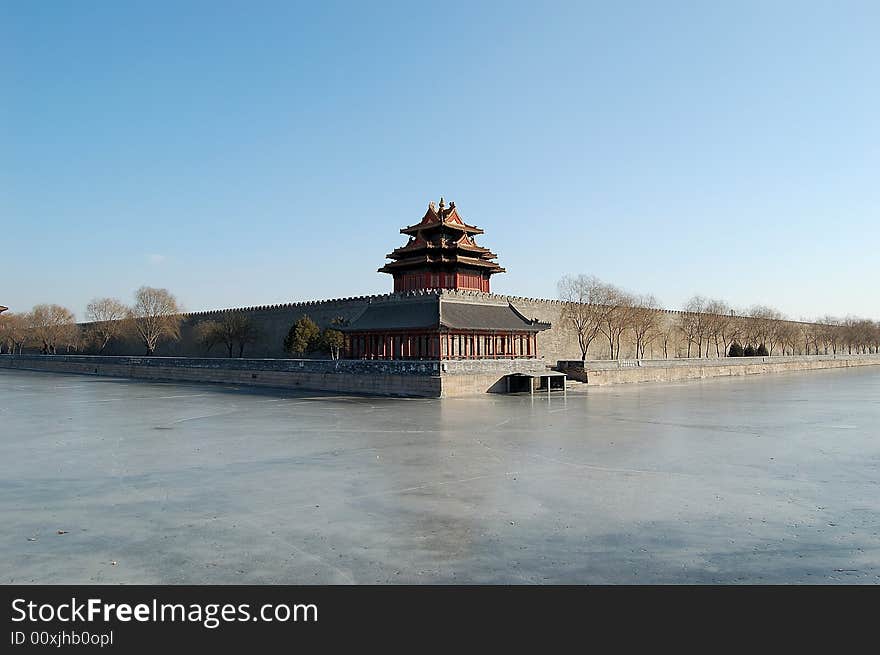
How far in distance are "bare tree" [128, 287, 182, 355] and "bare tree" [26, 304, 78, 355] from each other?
14447 mm

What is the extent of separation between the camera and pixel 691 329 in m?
55.0

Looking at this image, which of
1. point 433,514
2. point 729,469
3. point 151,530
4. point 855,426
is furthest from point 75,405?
point 855,426

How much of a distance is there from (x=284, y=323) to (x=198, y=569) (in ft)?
133

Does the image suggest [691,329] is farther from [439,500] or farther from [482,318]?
[439,500]

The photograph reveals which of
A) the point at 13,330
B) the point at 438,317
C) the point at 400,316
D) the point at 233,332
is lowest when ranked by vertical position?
the point at 233,332

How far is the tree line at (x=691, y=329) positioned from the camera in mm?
46500

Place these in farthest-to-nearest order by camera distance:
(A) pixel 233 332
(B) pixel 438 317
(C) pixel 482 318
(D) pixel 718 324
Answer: (D) pixel 718 324, (A) pixel 233 332, (C) pixel 482 318, (B) pixel 438 317

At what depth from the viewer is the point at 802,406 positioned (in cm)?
2381

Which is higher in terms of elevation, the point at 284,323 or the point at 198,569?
the point at 284,323

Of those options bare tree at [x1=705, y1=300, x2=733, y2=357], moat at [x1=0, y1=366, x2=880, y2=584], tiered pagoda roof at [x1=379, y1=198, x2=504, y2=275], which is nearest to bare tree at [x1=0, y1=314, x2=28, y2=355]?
tiered pagoda roof at [x1=379, y1=198, x2=504, y2=275]

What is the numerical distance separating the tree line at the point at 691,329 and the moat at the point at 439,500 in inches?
1079

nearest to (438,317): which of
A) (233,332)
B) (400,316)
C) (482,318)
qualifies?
(400,316)

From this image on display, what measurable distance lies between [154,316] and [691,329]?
147 feet
